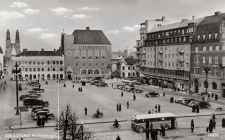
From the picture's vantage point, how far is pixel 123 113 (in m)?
41.2

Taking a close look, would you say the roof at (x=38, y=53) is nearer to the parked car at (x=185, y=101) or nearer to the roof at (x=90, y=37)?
the roof at (x=90, y=37)

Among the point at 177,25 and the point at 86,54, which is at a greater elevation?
the point at 177,25

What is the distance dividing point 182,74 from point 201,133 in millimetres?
40174

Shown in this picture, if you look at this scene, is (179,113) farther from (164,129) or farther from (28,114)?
(28,114)

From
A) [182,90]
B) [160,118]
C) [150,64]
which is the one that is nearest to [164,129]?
[160,118]

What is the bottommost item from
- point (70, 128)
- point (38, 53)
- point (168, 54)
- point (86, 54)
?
point (70, 128)

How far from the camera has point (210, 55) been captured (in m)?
58.3

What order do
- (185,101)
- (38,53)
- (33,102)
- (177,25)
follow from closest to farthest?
→ (33,102)
(185,101)
(177,25)
(38,53)

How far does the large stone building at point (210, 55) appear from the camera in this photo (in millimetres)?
54906

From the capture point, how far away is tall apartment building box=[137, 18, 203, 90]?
67.5m

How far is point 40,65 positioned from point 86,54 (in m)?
18.5

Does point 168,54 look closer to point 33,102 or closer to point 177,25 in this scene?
point 177,25

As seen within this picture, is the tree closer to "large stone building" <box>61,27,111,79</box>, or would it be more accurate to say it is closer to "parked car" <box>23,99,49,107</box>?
"parked car" <box>23,99,49,107</box>

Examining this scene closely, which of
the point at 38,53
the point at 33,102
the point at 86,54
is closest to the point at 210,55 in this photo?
the point at 33,102
